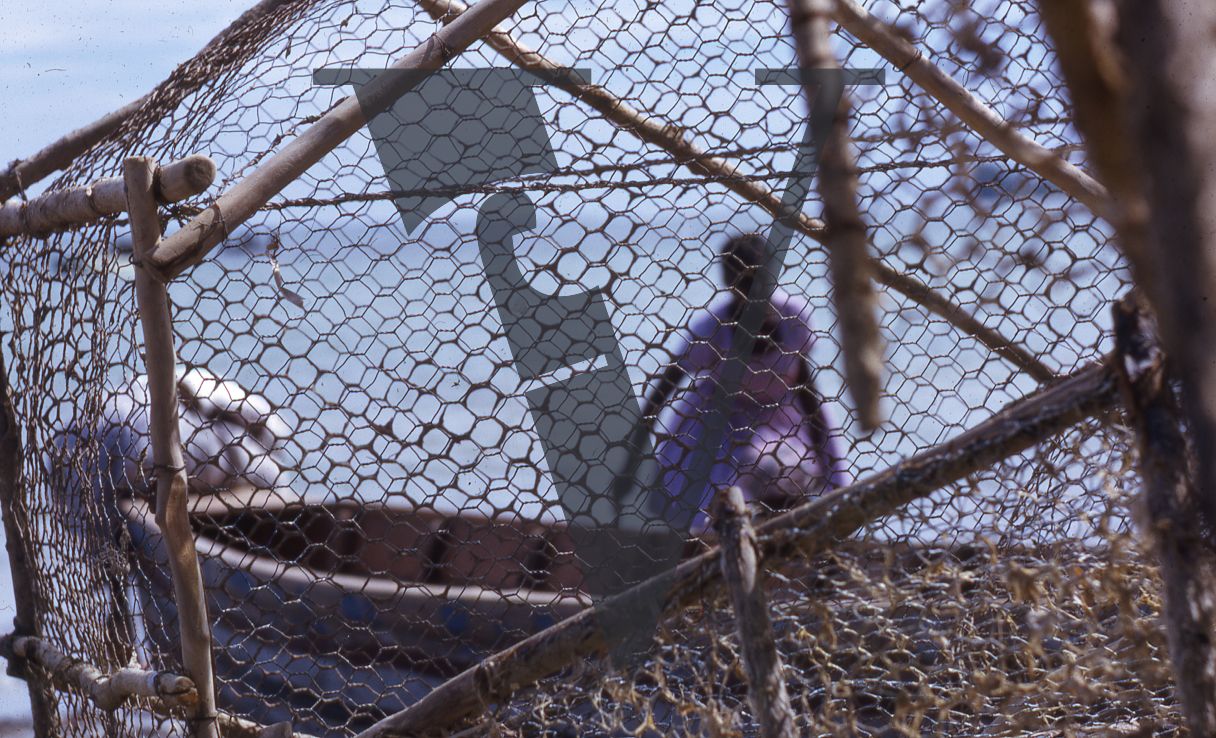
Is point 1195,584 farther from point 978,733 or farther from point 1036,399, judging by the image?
point 978,733

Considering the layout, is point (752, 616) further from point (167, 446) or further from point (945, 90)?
point (945, 90)

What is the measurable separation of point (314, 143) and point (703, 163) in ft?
2.60

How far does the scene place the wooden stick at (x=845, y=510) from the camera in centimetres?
88

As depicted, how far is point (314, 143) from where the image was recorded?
152cm

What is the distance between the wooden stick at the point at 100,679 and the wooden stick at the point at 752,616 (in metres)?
0.83

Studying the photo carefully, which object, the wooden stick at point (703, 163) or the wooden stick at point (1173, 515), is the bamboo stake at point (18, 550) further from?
the wooden stick at point (1173, 515)

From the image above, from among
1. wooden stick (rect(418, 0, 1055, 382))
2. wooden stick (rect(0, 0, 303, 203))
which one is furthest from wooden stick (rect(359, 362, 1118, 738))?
wooden stick (rect(0, 0, 303, 203))

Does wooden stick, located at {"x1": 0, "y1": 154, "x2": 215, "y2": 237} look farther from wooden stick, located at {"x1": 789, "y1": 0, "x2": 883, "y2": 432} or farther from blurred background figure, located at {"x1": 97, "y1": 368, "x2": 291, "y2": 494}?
wooden stick, located at {"x1": 789, "y1": 0, "x2": 883, "y2": 432}

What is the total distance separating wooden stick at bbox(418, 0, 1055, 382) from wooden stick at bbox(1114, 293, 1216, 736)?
0.96 metres

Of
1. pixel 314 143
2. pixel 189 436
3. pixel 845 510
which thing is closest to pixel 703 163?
pixel 314 143

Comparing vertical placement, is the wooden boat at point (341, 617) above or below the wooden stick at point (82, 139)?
below

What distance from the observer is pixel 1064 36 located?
1.15 ft

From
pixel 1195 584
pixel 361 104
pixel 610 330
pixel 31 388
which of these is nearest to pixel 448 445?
pixel 610 330

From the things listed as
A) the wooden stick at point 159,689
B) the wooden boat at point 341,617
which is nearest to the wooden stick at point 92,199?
the wooden boat at point 341,617
